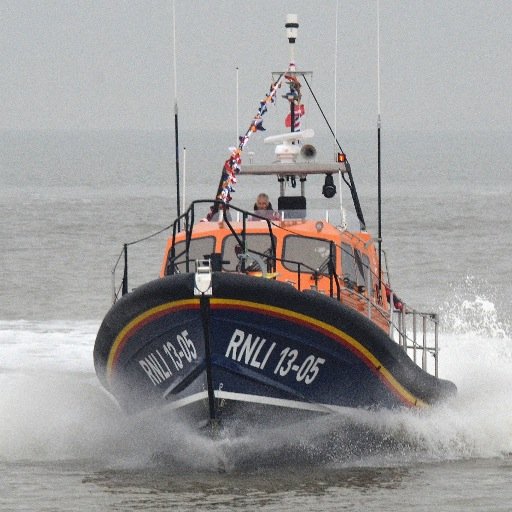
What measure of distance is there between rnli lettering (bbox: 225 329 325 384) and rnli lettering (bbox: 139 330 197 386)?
290 mm

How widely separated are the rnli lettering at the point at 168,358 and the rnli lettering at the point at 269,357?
29 cm

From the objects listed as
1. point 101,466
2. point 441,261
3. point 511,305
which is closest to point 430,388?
point 101,466

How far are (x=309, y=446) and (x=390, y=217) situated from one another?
2545 centimetres

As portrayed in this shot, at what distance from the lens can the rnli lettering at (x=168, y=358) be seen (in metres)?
10.6

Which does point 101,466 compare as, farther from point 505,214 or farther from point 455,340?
point 505,214

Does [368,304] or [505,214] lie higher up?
[368,304]

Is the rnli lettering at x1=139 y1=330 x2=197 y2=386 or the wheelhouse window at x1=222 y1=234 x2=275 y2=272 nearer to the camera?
the rnli lettering at x1=139 y1=330 x2=197 y2=386

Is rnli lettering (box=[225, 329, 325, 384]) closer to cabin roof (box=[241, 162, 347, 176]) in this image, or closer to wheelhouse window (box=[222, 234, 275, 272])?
wheelhouse window (box=[222, 234, 275, 272])

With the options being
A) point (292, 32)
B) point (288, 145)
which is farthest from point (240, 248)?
point (292, 32)

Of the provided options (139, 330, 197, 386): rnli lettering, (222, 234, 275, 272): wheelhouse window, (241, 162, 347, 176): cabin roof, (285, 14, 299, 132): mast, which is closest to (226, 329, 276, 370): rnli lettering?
(139, 330, 197, 386): rnli lettering

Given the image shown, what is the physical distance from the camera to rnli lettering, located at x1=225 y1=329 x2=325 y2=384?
10.5 metres

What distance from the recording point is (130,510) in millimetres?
10117

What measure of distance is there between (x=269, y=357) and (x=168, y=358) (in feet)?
2.43

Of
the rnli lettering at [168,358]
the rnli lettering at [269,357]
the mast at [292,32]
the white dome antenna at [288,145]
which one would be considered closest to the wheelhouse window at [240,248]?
the rnli lettering at [168,358]
